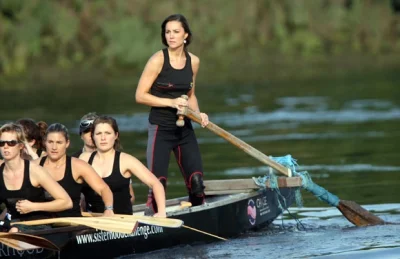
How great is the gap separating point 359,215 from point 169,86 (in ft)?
7.66

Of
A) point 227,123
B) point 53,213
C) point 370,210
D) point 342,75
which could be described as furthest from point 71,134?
point 342,75

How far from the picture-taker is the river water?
11.3 m

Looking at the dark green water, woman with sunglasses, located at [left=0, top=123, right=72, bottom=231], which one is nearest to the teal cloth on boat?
the dark green water

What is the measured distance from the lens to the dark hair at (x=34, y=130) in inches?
440

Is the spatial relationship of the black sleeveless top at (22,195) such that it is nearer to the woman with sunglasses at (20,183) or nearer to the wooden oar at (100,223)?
the woman with sunglasses at (20,183)

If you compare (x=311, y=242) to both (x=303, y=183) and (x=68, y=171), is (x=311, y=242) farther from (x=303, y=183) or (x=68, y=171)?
(x=68, y=171)

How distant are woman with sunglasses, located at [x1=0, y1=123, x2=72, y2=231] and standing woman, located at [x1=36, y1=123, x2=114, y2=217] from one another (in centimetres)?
28

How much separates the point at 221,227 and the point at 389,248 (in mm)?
1708

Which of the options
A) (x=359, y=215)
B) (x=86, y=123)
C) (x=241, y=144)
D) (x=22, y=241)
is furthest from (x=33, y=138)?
(x=359, y=215)

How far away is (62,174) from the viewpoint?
10359 millimetres

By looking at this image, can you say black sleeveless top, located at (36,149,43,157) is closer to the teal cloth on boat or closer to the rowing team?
the rowing team

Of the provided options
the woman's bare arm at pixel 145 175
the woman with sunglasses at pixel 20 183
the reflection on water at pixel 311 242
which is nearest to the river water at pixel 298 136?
the reflection on water at pixel 311 242

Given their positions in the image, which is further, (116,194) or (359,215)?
(359,215)

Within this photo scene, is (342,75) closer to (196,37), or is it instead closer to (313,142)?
(196,37)
